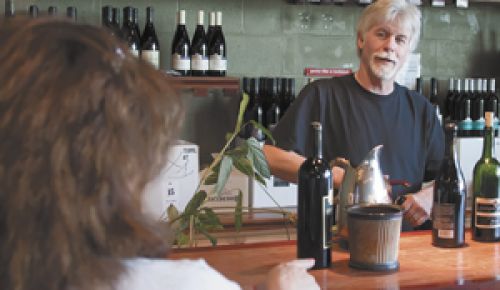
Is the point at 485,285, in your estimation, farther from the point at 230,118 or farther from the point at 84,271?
the point at 230,118

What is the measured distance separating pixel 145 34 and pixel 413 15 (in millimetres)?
1257

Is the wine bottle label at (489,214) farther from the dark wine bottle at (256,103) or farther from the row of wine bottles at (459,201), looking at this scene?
the dark wine bottle at (256,103)

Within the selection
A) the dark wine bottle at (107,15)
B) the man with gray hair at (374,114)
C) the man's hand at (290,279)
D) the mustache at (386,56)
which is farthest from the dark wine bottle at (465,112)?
the man's hand at (290,279)

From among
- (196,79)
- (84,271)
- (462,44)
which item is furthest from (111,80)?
(462,44)

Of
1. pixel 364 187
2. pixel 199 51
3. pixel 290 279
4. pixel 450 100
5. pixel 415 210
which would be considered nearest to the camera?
pixel 290 279

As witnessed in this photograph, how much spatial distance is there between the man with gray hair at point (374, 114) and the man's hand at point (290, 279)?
944 millimetres

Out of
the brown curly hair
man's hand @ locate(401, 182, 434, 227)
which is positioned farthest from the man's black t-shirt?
the brown curly hair

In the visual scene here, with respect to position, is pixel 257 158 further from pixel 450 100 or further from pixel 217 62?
pixel 450 100

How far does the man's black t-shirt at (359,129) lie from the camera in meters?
2.12

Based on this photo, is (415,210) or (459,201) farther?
(415,210)

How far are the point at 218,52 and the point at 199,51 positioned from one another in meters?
0.12

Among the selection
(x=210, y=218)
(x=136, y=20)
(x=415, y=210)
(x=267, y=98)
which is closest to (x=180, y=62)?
(x=136, y=20)

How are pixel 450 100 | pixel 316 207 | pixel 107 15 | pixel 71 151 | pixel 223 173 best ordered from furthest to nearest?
pixel 450 100 → pixel 107 15 → pixel 223 173 → pixel 316 207 → pixel 71 151

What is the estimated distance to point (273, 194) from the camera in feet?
9.19
